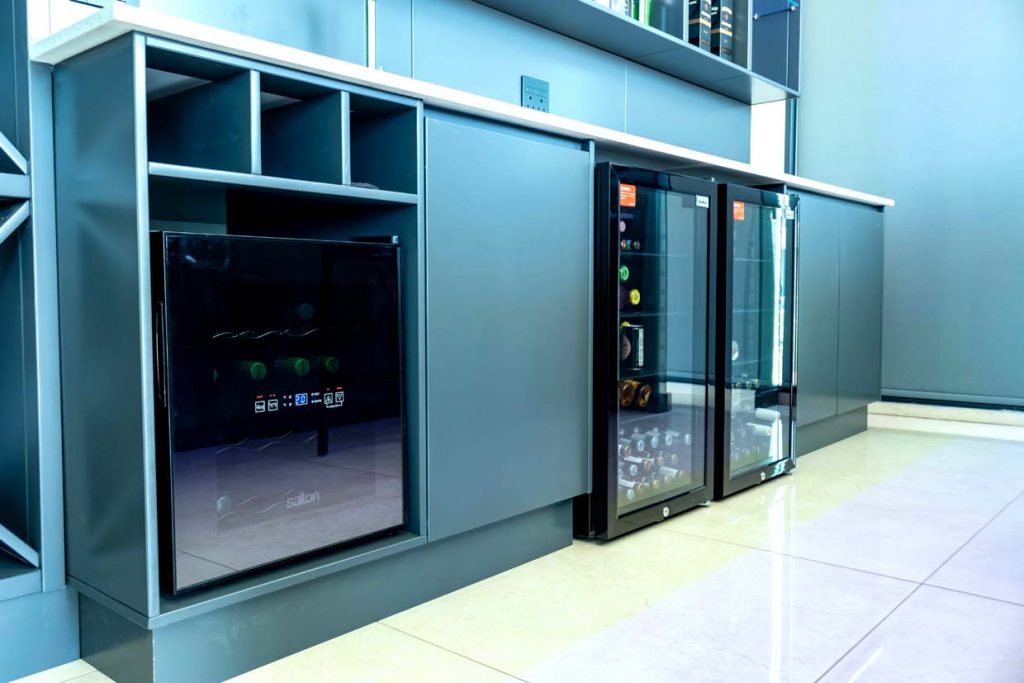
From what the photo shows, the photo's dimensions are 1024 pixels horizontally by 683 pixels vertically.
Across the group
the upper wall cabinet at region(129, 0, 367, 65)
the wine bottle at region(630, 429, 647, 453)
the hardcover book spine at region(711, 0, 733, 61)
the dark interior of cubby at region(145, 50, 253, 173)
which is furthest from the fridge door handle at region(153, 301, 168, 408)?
the hardcover book spine at region(711, 0, 733, 61)

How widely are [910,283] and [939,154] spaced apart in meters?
0.69

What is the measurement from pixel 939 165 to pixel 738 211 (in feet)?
7.74

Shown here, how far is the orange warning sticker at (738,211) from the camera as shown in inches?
107

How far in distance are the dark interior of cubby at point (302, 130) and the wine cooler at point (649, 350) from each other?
84 centimetres

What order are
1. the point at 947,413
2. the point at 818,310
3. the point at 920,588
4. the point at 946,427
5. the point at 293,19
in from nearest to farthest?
the point at 920,588 < the point at 293,19 < the point at 818,310 < the point at 946,427 < the point at 947,413

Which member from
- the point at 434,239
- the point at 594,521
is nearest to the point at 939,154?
the point at 594,521

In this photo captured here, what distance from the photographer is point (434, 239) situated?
179 cm

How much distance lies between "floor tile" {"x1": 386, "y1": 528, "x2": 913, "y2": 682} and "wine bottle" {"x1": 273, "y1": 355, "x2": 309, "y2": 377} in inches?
22.8

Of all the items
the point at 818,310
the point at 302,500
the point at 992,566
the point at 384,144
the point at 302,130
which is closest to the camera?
the point at 302,500

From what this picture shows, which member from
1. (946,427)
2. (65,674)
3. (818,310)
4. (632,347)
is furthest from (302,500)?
(946,427)

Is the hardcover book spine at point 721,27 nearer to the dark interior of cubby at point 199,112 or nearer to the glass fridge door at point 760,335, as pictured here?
the glass fridge door at point 760,335

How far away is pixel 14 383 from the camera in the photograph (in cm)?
158

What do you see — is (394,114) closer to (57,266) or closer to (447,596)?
(57,266)

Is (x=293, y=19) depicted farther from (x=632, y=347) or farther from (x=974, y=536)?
(x=974, y=536)
